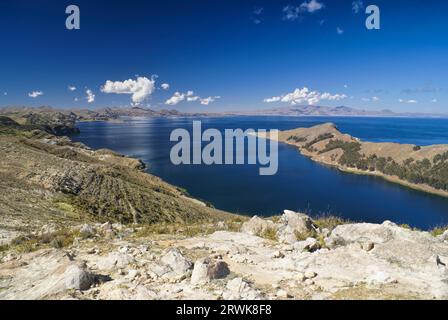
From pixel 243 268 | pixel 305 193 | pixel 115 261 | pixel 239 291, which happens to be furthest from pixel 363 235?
pixel 305 193

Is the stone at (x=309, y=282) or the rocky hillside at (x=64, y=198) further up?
the stone at (x=309, y=282)

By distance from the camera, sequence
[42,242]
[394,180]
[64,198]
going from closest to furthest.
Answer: [42,242] → [64,198] → [394,180]

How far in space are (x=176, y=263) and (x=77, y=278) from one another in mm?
2579

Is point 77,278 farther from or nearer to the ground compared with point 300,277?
farther from the ground

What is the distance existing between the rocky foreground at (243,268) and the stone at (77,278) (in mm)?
23

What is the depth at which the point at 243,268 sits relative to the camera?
920 centimetres

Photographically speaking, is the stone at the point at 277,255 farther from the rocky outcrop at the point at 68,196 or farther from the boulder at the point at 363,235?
the rocky outcrop at the point at 68,196

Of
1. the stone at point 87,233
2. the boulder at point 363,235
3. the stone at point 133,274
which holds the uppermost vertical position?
the boulder at point 363,235

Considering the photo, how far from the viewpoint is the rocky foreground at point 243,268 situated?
7.45 m

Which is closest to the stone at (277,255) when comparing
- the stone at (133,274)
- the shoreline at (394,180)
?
the stone at (133,274)

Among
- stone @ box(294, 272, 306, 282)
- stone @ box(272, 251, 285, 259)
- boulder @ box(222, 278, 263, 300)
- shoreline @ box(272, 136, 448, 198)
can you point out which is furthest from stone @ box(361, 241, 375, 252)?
shoreline @ box(272, 136, 448, 198)

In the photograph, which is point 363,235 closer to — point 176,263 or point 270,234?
point 270,234

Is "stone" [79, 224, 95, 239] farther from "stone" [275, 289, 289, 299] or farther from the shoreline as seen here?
the shoreline

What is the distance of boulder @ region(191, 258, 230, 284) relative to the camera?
26.3 ft
